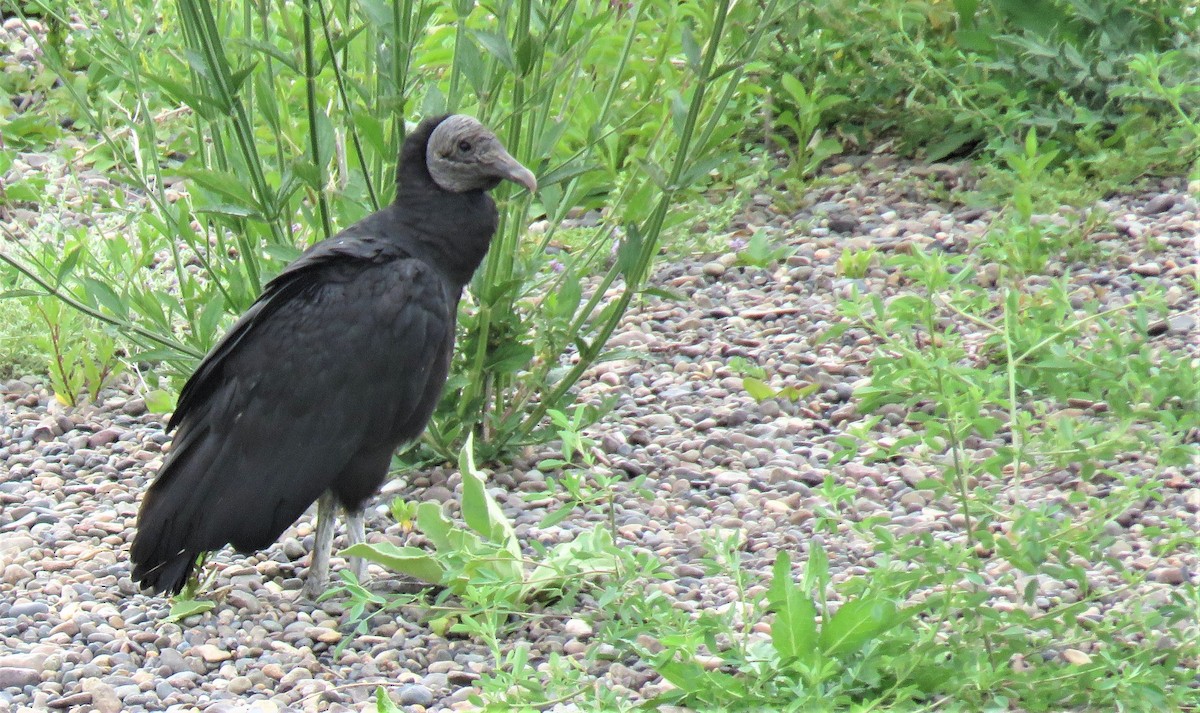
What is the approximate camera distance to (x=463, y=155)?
3.72 metres

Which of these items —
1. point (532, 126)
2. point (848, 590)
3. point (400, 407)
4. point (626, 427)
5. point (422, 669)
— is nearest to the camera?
point (848, 590)

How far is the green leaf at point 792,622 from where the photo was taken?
276 centimetres

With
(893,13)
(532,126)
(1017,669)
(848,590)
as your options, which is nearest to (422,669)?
(848,590)

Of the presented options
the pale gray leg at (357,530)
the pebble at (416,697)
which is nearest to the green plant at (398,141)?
the pale gray leg at (357,530)

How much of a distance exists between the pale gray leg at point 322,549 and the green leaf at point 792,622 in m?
1.38

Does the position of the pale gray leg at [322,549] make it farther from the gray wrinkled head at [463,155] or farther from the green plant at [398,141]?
the gray wrinkled head at [463,155]

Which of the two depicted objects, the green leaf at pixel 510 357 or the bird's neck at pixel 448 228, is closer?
the bird's neck at pixel 448 228

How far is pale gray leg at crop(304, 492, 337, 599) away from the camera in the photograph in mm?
3676

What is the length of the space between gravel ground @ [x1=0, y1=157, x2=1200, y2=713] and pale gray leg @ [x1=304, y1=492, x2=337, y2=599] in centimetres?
6

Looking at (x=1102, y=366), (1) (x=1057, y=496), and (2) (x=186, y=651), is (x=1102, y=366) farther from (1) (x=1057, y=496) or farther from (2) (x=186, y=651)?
(2) (x=186, y=651)

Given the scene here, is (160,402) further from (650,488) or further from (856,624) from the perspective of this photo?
(856,624)

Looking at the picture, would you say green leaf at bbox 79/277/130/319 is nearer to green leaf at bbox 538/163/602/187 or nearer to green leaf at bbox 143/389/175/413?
green leaf at bbox 143/389/175/413

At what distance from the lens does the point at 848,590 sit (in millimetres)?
2871

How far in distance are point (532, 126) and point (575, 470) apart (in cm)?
101
